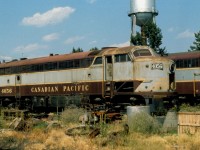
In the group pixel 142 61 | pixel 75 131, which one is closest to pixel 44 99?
pixel 142 61

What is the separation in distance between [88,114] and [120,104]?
3.72 metres

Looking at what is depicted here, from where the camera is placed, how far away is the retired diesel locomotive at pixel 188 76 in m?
28.8

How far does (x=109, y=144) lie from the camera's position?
13.2 meters

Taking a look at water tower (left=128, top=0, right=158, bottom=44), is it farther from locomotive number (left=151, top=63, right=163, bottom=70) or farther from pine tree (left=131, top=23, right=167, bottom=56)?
locomotive number (left=151, top=63, right=163, bottom=70)

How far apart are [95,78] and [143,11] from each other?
34045 millimetres

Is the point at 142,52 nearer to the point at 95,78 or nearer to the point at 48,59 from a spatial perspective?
the point at 95,78

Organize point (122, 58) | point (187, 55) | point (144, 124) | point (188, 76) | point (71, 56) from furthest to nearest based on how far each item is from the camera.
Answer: point (187, 55) → point (188, 76) → point (71, 56) → point (122, 58) → point (144, 124)

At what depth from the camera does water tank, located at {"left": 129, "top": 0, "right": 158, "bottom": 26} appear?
55656 millimetres

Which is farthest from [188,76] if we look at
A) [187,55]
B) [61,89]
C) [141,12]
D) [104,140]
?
[141,12]

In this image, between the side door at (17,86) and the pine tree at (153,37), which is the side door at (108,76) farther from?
the pine tree at (153,37)

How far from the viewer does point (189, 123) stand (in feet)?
50.4

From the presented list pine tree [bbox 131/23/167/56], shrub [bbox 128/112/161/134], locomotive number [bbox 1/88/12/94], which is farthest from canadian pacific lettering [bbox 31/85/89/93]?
pine tree [bbox 131/23/167/56]

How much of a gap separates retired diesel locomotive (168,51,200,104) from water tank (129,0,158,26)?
25.8m

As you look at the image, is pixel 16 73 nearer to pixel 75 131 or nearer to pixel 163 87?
pixel 163 87
